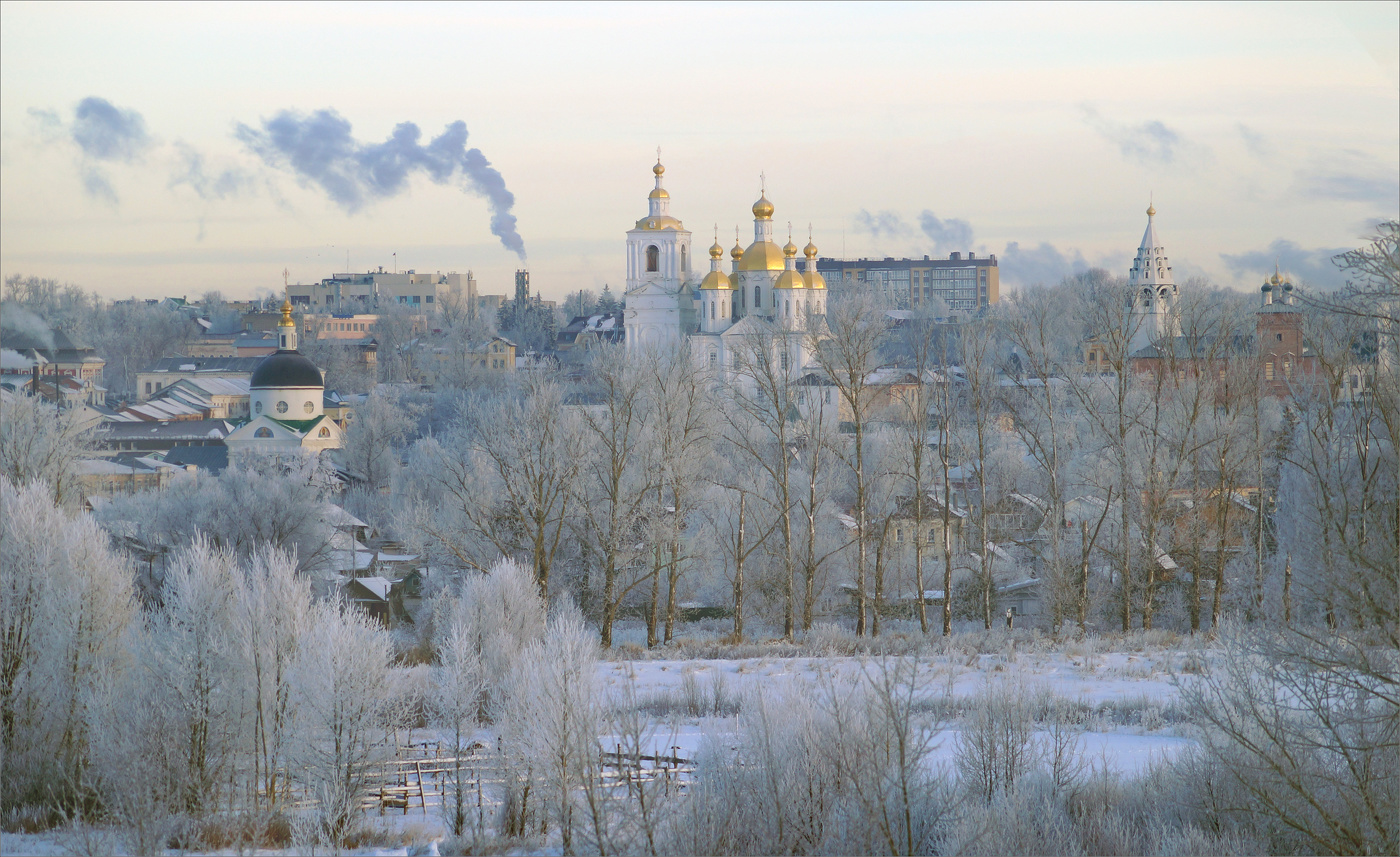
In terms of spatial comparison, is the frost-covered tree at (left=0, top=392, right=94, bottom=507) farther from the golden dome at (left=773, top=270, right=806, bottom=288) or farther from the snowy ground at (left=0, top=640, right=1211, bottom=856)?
the golden dome at (left=773, top=270, right=806, bottom=288)

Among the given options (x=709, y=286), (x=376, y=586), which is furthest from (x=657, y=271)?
(x=376, y=586)

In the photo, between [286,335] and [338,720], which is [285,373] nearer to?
[286,335]

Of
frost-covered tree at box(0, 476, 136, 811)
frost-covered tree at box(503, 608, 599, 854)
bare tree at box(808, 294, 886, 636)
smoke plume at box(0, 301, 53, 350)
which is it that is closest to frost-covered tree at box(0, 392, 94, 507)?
frost-covered tree at box(0, 476, 136, 811)

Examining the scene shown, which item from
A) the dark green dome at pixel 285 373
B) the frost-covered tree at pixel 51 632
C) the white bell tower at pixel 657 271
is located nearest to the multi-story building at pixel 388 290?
the white bell tower at pixel 657 271

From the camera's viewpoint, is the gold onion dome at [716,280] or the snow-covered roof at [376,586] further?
the gold onion dome at [716,280]

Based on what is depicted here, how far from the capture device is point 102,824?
11.9 m

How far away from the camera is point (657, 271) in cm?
7069

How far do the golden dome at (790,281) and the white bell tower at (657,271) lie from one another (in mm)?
8184

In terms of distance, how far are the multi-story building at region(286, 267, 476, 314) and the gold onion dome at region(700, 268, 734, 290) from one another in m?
61.7

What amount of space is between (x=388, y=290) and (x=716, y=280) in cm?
7626

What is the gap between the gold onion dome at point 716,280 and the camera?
217ft

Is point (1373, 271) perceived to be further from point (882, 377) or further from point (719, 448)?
point (882, 377)

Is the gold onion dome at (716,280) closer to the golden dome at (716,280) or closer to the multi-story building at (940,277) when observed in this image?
the golden dome at (716,280)

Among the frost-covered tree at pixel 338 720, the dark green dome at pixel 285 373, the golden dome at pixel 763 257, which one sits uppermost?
the golden dome at pixel 763 257
